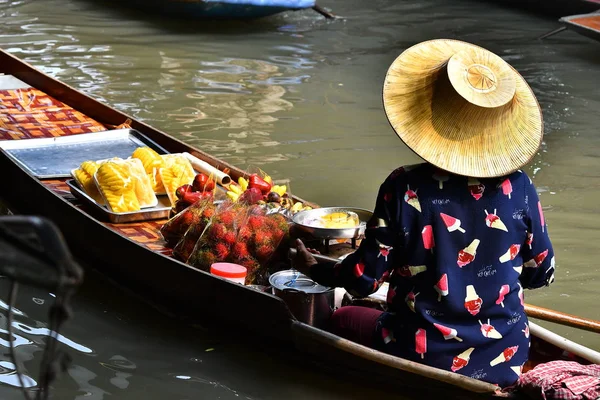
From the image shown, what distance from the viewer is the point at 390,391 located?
2.96m

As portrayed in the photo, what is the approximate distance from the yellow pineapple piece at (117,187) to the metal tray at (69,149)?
59 centimetres

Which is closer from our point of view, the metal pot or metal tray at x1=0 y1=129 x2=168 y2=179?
the metal pot

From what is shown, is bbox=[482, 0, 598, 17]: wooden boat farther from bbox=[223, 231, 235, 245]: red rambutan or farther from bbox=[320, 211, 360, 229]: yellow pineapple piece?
bbox=[223, 231, 235, 245]: red rambutan

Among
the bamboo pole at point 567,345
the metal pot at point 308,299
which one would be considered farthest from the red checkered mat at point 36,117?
the bamboo pole at point 567,345

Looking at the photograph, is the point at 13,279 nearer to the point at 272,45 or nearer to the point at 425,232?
the point at 425,232

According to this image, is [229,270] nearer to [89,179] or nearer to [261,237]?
[261,237]

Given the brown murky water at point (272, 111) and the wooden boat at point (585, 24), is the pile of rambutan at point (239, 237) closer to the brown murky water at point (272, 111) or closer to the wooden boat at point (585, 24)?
the brown murky water at point (272, 111)

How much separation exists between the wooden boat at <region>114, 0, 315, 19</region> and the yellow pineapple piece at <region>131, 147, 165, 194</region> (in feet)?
18.4

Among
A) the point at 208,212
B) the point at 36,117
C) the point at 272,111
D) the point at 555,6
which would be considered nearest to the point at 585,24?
the point at 555,6

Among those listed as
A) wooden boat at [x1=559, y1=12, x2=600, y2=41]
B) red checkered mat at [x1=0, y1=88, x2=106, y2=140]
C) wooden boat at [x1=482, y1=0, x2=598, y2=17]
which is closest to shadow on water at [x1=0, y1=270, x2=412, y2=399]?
red checkered mat at [x1=0, y1=88, x2=106, y2=140]

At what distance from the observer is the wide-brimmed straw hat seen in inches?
100.0

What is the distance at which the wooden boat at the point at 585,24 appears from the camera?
27.3 feet

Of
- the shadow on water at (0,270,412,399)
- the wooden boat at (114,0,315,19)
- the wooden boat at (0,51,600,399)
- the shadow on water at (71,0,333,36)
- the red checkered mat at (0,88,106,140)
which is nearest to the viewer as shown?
the wooden boat at (0,51,600,399)

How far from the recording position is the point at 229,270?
3344mm
